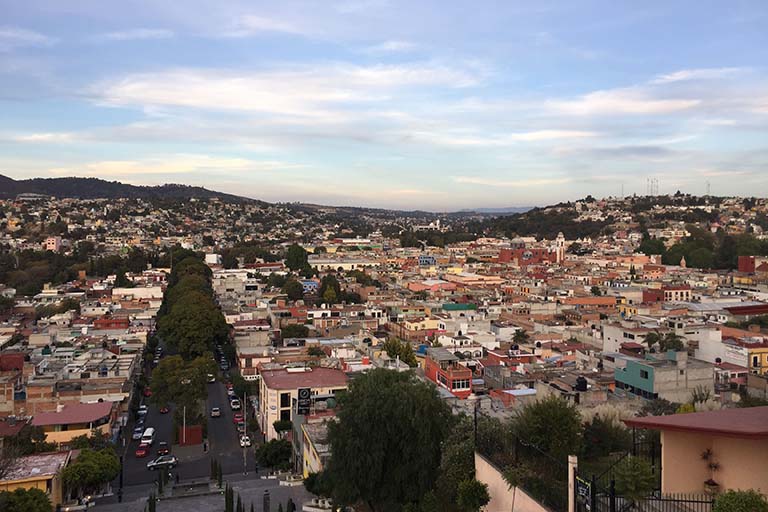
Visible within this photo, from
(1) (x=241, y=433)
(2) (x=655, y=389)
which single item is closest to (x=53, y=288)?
(1) (x=241, y=433)

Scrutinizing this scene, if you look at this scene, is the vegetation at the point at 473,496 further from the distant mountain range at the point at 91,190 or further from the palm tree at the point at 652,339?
the distant mountain range at the point at 91,190

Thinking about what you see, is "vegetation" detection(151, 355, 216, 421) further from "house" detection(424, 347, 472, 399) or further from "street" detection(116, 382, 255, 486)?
"house" detection(424, 347, 472, 399)

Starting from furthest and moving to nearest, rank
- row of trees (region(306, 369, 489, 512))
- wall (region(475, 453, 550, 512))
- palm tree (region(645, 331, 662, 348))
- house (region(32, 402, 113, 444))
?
palm tree (region(645, 331, 662, 348)) < house (region(32, 402, 113, 444)) < row of trees (region(306, 369, 489, 512)) < wall (region(475, 453, 550, 512))

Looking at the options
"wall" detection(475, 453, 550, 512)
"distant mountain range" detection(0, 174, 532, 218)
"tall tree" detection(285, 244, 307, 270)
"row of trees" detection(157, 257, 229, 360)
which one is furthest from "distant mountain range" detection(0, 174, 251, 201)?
"wall" detection(475, 453, 550, 512)

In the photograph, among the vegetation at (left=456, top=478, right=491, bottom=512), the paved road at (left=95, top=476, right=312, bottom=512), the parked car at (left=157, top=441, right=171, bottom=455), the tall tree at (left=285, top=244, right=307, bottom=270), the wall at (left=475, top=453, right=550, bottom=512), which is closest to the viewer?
the wall at (left=475, top=453, right=550, bottom=512)

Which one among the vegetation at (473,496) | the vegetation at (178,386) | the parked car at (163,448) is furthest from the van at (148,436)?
the vegetation at (473,496)

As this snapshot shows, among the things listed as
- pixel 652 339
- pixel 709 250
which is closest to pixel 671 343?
pixel 652 339

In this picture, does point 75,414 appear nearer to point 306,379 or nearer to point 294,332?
point 306,379
